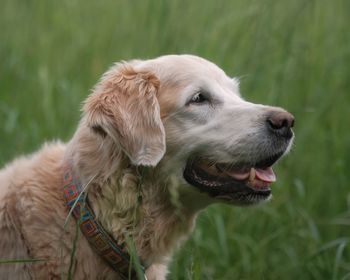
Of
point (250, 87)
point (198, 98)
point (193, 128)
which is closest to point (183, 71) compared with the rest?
point (198, 98)

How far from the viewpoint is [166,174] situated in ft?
10.7

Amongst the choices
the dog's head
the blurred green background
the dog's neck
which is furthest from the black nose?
the blurred green background

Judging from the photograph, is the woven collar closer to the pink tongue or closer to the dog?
the dog

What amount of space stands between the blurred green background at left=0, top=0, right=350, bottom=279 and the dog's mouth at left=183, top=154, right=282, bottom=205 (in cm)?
85

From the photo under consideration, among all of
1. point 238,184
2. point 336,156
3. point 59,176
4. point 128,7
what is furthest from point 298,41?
point 59,176

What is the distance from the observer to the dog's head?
314 cm

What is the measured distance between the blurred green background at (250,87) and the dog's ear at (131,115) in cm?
107

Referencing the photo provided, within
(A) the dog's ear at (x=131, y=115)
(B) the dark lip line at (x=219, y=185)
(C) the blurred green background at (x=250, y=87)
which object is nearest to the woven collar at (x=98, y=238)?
(A) the dog's ear at (x=131, y=115)

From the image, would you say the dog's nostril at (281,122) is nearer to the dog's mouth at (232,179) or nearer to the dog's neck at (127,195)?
the dog's mouth at (232,179)

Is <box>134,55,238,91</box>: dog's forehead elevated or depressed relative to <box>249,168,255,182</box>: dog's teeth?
elevated

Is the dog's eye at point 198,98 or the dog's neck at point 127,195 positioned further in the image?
the dog's eye at point 198,98

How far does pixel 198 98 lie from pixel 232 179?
47cm

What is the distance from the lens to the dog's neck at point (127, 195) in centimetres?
318

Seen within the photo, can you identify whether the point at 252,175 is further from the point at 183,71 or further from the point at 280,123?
the point at 183,71
